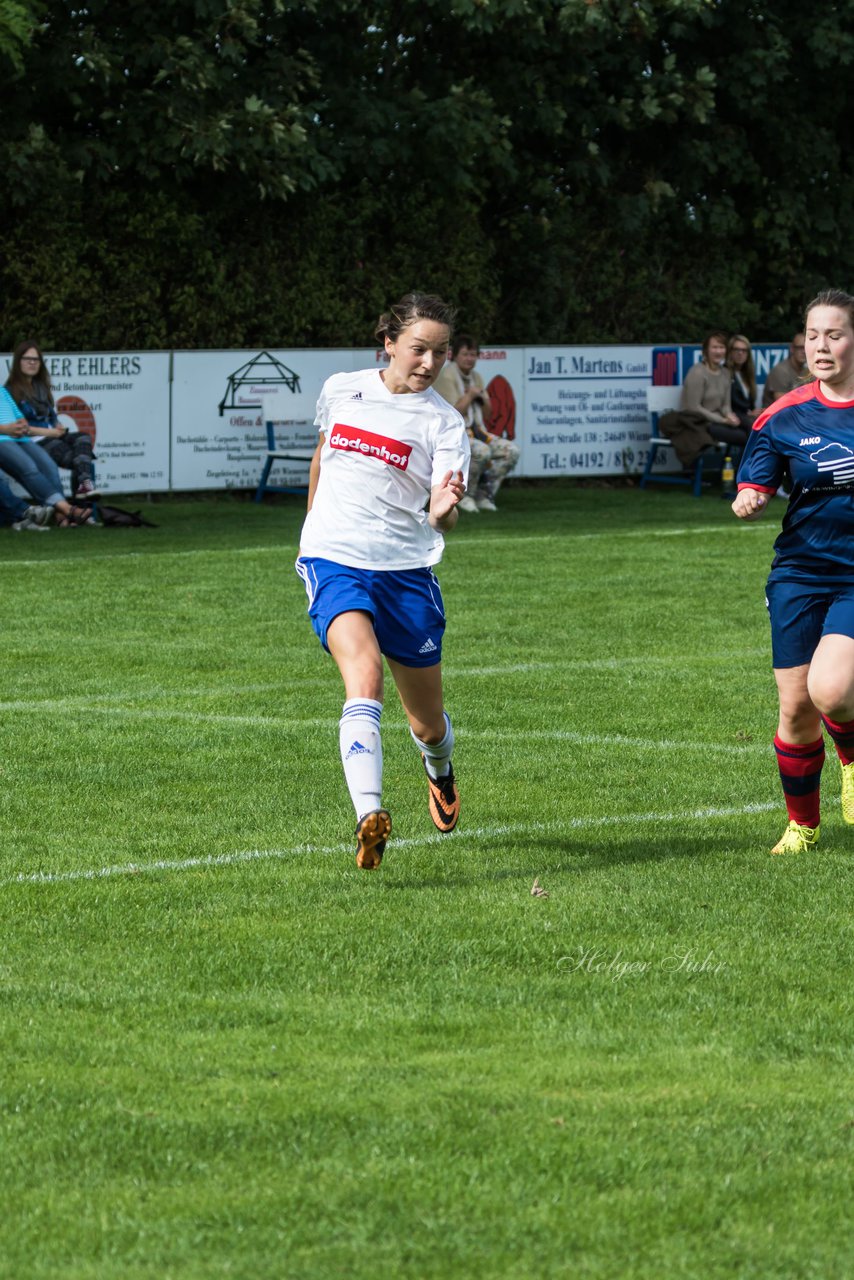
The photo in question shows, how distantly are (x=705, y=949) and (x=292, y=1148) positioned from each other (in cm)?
193

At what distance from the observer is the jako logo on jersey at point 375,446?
712cm

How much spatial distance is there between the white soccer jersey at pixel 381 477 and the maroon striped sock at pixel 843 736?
60.6 inches

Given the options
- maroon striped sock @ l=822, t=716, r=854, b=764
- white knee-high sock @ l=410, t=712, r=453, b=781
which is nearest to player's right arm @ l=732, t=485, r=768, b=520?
maroon striped sock @ l=822, t=716, r=854, b=764

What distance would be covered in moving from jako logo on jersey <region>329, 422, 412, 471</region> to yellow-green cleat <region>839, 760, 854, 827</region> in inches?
79.1

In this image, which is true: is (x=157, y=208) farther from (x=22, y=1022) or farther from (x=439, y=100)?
(x=22, y=1022)

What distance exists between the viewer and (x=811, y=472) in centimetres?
705

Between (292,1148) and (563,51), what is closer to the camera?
(292,1148)

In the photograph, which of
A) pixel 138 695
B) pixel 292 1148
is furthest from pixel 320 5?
pixel 292 1148

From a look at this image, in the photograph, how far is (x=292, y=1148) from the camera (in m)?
4.21

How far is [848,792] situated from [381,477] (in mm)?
2111

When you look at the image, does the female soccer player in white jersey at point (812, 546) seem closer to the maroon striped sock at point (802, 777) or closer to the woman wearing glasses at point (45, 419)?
the maroon striped sock at point (802, 777)

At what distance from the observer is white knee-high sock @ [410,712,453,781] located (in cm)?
740

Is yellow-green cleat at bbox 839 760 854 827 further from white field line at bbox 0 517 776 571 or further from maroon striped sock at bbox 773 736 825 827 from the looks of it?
white field line at bbox 0 517 776 571

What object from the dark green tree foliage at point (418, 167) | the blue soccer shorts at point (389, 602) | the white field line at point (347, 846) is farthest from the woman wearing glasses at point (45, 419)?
the blue soccer shorts at point (389, 602)
